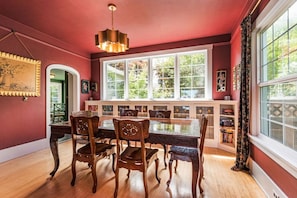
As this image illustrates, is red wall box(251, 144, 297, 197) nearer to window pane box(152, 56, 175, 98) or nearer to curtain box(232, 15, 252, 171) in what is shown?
curtain box(232, 15, 252, 171)

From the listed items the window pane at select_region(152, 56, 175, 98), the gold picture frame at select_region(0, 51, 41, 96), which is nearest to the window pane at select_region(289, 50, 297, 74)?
the window pane at select_region(152, 56, 175, 98)

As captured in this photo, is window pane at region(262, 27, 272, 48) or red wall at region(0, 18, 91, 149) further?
red wall at region(0, 18, 91, 149)

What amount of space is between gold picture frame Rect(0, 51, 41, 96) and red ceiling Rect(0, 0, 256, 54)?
0.76 meters

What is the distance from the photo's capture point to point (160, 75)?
450 centimetres

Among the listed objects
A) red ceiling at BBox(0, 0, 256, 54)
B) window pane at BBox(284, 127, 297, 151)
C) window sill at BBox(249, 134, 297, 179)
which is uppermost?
red ceiling at BBox(0, 0, 256, 54)

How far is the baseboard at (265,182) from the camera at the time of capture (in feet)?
5.59

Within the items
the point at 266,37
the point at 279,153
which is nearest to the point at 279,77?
the point at 266,37

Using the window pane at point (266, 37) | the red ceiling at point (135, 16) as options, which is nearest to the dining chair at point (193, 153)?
the window pane at point (266, 37)

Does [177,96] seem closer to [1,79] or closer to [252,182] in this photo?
[252,182]

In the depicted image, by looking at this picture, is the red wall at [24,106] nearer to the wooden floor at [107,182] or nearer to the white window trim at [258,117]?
the wooden floor at [107,182]

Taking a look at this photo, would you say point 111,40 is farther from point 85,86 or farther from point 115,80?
point 85,86

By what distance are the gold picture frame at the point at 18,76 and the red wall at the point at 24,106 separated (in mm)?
115

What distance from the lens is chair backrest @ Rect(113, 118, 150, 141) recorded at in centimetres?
170

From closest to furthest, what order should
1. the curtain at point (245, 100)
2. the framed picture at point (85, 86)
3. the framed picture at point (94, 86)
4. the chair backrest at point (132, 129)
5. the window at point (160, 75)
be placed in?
the chair backrest at point (132, 129) → the curtain at point (245, 100) → the window at point (160, 75) → the framed picture at point (85, 86) → the framed picture at point (94, 86)
